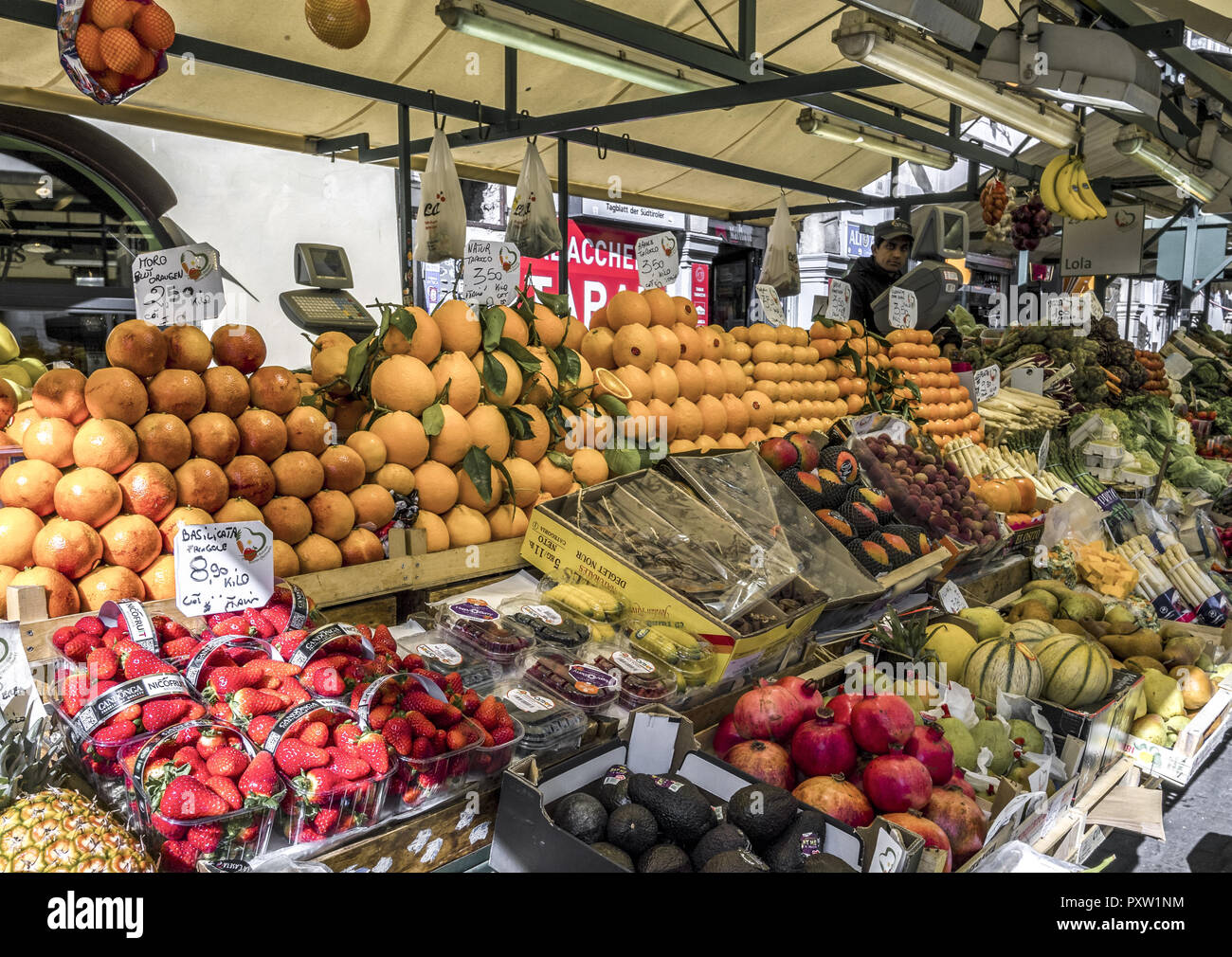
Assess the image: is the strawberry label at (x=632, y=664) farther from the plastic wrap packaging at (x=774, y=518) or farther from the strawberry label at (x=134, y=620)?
the strawberry label at (x=134, y=620)

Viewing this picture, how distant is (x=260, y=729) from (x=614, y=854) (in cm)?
59

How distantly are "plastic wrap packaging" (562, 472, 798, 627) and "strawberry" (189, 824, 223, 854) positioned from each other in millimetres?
1247

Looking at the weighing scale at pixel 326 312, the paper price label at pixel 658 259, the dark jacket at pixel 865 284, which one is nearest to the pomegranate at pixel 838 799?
the weighing scale at pixel 326 312

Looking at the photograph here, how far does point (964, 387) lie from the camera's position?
15.9 feet

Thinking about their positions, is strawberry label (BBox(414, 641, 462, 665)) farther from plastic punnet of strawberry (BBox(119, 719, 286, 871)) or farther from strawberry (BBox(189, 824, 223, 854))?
strawberry (BBox(189, 824, 223, 854))

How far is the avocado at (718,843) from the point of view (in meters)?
1.37

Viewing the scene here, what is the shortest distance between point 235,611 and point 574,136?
4818 mm

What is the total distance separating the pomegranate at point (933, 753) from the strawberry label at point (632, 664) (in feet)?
1.86

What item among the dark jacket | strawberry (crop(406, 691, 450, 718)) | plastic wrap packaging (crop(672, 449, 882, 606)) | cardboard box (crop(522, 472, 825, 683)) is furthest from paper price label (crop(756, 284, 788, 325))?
strawberry (crop(406, 691, 450, 718))

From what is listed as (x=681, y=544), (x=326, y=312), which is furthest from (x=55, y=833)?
(x=326, y=312)

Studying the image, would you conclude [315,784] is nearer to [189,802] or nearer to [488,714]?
[189,802]

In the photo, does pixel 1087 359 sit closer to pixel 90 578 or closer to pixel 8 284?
pixel 90 578

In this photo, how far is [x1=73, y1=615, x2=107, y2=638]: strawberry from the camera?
1593mm
